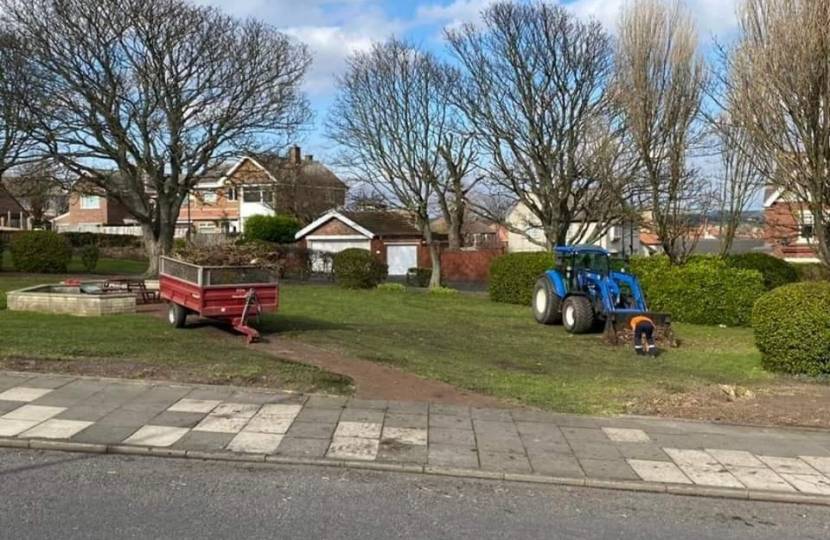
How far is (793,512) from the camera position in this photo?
18.1 ft

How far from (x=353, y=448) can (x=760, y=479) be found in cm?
340

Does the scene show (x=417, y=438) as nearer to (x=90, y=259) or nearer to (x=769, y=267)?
(x=769, y=267)

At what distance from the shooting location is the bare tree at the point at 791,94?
45.7ft

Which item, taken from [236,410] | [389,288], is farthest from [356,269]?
[236,410]

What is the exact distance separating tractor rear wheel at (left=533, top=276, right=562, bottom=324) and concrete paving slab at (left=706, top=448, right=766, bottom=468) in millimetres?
11451

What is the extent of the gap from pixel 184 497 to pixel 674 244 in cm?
1986

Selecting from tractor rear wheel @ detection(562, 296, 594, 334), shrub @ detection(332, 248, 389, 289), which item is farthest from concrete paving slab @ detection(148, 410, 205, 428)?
shrub @ detection(332, 248, 389, 289)

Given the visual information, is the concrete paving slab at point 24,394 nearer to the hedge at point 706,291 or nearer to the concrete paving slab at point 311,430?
the concrete paving slab at point 311,430

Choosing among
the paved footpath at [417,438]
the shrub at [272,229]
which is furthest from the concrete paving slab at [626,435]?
the shrub at [272,229]

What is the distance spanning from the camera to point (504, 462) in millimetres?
6250

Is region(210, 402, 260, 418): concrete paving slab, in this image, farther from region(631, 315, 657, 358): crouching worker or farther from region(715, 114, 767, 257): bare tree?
region(715, 114, 767, 257): bare tree

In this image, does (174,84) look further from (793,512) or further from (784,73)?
(793,512)

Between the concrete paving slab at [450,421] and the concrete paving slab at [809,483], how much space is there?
2.82 meters

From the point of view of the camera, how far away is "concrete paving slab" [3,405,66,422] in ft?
23.0
